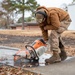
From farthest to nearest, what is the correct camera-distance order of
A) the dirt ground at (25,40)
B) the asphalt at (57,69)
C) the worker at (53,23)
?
the dirt ground at (25,40) → the worker at (53,23) → the asphalt at (57,69)

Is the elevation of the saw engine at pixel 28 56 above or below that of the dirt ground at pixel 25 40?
above

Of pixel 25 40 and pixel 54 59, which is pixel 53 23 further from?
pixel 25 40

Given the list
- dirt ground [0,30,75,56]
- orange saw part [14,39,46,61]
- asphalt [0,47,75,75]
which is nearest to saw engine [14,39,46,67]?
orange saw part [14,39,46,61]

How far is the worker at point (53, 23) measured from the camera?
6453 mm

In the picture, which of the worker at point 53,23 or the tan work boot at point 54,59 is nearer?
the worker at point 53,23

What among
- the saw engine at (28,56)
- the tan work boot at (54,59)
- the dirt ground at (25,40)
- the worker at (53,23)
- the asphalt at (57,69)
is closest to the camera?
the asphalt at (57,69)

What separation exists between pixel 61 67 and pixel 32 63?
835mm

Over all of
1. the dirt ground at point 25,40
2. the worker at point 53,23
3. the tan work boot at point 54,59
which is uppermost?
the worker at point 53,23

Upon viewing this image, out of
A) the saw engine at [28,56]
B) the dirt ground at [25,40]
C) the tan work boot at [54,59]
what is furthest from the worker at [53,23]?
the dirt ground at [25,40]

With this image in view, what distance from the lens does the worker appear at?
6.45m

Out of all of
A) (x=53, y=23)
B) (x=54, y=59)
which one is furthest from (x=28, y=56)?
(x=53, y=23)

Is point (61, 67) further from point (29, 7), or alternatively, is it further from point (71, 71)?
point (29, 7)

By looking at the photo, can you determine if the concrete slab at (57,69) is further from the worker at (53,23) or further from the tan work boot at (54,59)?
the worker at (53,23)

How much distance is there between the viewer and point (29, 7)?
57.3 metres
